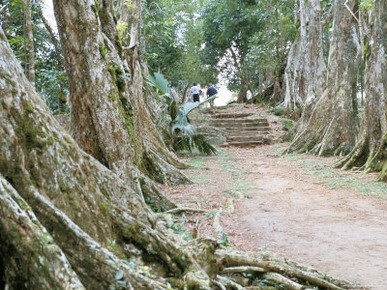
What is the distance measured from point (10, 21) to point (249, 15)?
15571 millimetres

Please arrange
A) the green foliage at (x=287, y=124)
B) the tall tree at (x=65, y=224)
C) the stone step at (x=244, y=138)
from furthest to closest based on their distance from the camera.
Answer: the green foliage at (x=287, y=124)
the stone step at (x=244, y=138)
the tall tree at (x=65, y=224)

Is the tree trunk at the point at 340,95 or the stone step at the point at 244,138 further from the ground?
the tree trunk at the point at 340,95

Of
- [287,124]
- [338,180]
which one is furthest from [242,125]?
[338,180]

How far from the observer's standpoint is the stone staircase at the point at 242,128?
17266 mm

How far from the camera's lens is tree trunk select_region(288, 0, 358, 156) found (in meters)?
12.0

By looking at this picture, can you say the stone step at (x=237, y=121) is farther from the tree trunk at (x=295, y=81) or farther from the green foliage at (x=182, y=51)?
the green foliage at (x=182, y=51)

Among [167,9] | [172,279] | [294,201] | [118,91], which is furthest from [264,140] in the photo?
[172,279]

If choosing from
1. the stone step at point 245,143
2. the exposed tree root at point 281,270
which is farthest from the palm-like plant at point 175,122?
the exposed tree root at point 281,270

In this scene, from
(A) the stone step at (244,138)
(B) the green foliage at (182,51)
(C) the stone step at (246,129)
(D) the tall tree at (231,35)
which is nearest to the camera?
(A) the stone step at (244,138)

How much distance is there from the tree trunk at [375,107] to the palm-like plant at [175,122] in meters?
4.79

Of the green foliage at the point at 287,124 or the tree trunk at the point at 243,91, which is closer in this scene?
the green foliage at the point at 287,124

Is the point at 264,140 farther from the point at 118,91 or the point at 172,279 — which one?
the point at 172,279

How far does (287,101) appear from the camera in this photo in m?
20.0

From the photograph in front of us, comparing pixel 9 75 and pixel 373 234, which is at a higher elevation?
pixel 9 75
